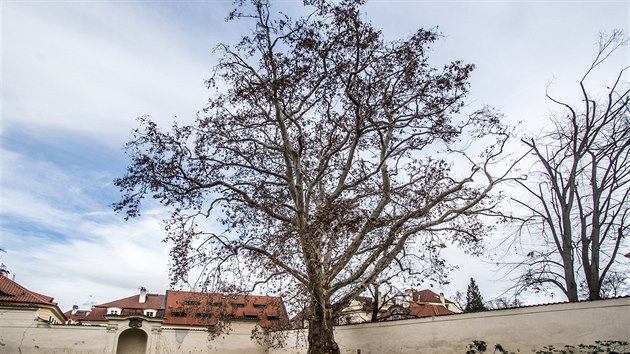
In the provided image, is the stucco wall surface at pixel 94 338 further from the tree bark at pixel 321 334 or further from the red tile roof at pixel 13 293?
the tree bark at pixel 321 334

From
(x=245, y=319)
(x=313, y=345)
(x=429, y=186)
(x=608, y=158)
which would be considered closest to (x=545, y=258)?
(x=608, y=158)

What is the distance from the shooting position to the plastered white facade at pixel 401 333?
33.7ft

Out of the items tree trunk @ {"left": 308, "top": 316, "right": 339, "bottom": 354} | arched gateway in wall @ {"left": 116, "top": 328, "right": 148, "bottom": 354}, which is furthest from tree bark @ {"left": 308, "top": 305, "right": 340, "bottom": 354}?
arched gateway in wall @ {"left": 116, "top": 328, "right": 148, "bottom": 354}

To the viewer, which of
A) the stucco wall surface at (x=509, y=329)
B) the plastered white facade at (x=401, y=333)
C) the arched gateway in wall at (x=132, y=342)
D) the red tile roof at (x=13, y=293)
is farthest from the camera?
the arched gateway in wall at (x=132, y=342)

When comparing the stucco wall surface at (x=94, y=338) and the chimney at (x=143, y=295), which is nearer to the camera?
the stucco wall surface at (x=94, y=338)

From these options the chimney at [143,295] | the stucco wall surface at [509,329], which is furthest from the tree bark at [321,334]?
the chimney at [143,295]

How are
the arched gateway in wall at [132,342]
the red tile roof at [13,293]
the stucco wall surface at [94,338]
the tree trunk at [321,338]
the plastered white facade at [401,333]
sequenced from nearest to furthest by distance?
the plastered white facade at [401,333] < the tree trunk at [321,338] < the stucco wall surface at [94,338] < the red tile roof at [13,293] < the arched gateway in wall at [132,342]

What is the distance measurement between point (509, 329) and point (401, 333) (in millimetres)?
4062

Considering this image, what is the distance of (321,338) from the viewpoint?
476 inches

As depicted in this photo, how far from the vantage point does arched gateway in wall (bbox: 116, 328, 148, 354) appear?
24656mm

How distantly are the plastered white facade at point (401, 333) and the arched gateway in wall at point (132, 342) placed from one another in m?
1.64

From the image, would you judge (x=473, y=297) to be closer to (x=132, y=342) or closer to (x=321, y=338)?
(x=132, y=342)

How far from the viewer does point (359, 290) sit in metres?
12.5

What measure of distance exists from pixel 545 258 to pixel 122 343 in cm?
2283
